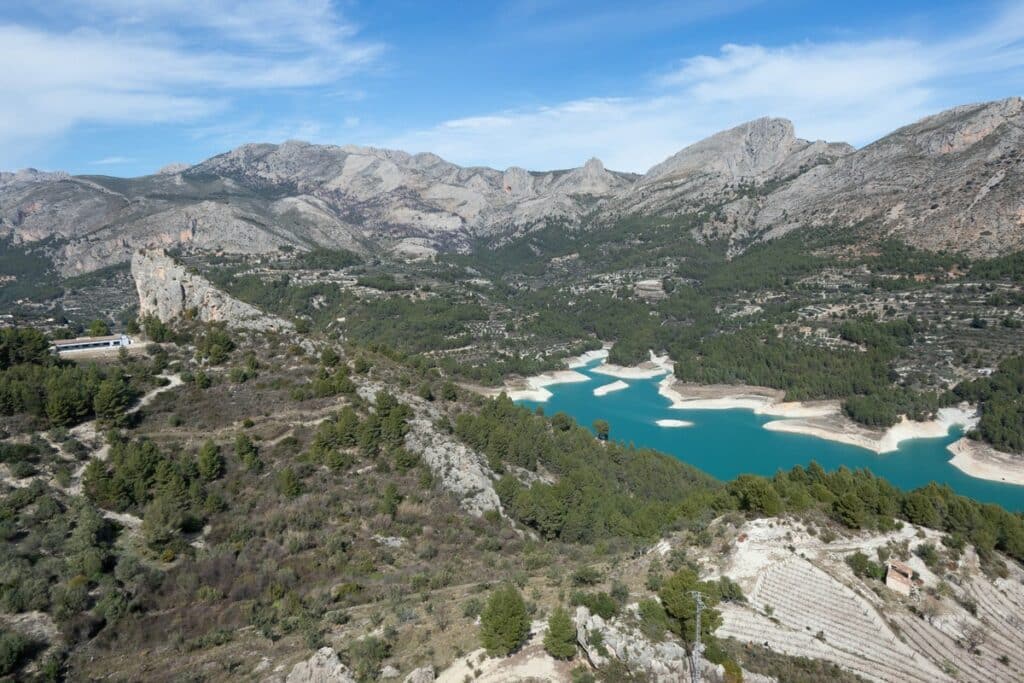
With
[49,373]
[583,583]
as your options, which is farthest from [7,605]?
[49,373]

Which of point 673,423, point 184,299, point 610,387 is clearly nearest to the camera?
point 184,299

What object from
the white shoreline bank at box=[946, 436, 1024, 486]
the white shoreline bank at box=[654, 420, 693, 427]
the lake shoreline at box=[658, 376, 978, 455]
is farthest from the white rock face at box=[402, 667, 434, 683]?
the white shoreline bank at box=[654, 420, 693, 427]

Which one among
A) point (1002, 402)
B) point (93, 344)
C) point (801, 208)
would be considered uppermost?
point (801, 208)

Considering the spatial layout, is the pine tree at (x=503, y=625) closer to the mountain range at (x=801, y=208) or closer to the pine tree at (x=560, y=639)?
the pine tree at (x=560, y=639)

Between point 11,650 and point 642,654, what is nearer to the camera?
point 642,654

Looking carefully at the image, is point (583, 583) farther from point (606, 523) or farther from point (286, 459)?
point (286, 459)

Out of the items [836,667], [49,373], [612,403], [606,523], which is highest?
[49,373]

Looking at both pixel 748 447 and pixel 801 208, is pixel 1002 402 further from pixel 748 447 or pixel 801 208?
pixel 801 208

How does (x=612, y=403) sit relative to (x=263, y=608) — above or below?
below

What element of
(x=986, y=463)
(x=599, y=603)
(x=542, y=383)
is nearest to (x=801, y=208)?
(x=542, y=383)
